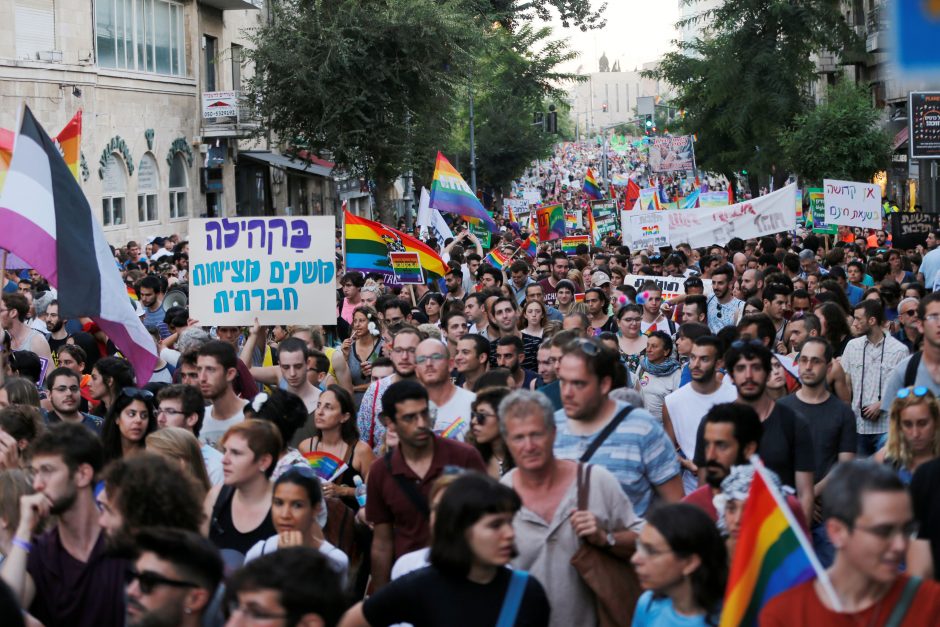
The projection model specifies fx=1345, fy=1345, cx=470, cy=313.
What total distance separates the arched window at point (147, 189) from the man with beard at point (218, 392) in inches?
1112

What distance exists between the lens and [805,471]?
648cm

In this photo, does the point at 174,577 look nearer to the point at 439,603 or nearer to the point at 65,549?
the point at 439,603

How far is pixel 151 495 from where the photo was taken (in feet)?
15.3

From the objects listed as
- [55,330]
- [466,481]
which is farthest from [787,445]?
[55,330]

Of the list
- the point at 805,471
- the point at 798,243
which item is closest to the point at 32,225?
the point at 805,471

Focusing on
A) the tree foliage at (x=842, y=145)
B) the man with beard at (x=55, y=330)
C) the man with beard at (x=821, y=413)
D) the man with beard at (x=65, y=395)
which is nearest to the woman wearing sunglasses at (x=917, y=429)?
the man with beard at (x=821, y=413)

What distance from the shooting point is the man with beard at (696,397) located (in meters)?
7.59

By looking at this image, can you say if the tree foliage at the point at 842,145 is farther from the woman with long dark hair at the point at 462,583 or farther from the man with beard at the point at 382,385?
the woman with long dark hair at the point at 462,583

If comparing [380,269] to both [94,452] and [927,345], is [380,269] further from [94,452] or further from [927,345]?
[94,452]

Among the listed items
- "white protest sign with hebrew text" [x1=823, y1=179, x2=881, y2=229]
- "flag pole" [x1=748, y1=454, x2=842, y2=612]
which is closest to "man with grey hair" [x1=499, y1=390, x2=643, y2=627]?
"flag pole" [x1=748, y1=454, x2=842, y2=612]

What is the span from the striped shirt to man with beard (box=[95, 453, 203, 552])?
5.75m

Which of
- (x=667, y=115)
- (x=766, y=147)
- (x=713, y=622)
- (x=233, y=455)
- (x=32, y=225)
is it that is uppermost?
(x=667, y=115)

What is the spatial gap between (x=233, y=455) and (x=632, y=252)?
16910 millimetres

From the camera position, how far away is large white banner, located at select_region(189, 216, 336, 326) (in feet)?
35.2
